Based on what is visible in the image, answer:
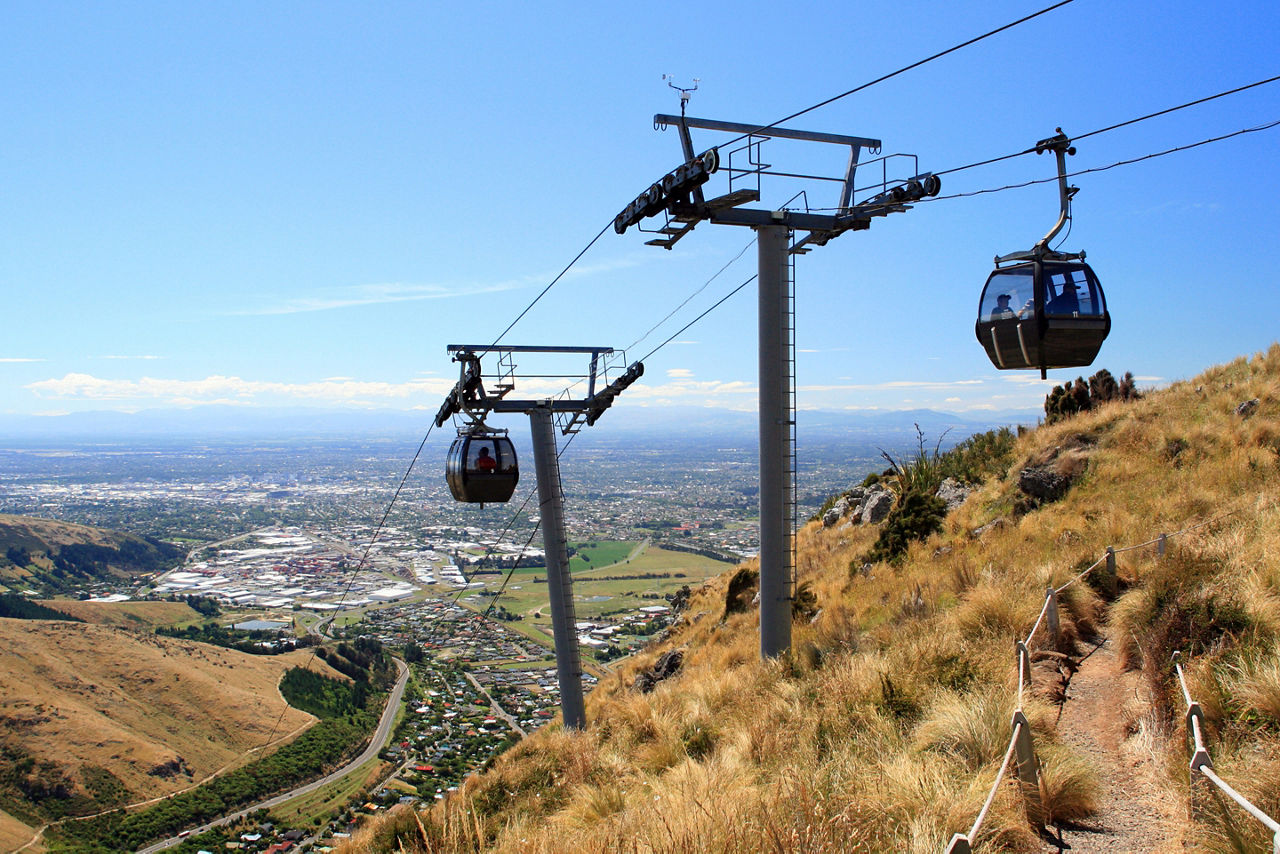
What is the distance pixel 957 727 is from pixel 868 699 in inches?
55.2

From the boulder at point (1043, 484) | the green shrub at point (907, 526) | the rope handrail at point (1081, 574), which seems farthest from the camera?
the green shrub at point (907, 526)

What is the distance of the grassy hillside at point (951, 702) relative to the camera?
150 inches

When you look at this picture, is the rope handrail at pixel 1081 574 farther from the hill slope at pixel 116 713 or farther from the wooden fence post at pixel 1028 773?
the hill slope at pixel 116 713

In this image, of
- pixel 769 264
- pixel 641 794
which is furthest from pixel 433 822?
pixel 769 264

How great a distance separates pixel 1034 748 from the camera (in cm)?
443

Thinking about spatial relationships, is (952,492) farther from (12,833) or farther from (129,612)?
(129,612)

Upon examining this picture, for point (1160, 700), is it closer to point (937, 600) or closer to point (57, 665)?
point (937, 600)

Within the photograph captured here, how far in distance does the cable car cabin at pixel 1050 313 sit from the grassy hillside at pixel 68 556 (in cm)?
8372

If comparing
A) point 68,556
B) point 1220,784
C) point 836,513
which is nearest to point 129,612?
point 68,556

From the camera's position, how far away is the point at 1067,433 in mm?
15312

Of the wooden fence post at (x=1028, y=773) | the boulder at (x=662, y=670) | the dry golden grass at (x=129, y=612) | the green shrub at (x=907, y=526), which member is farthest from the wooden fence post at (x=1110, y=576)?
the dry golden grass at (x=129, y=612)

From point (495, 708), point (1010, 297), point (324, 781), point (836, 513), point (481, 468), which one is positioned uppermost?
point (1010, 297)

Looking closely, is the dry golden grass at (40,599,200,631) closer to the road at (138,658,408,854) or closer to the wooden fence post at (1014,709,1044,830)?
the road at (138,658,408,854)

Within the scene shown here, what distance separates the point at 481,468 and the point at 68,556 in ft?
284
